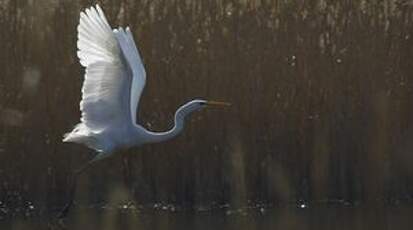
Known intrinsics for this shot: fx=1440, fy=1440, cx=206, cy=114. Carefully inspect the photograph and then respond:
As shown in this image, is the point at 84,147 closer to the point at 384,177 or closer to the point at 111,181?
the point at 111,181

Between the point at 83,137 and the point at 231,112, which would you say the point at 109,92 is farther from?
the point at 231,112

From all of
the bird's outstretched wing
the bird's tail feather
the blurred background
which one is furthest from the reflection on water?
the bird's outstretched wing

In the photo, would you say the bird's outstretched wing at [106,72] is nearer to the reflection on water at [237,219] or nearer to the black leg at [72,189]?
the black leg at [72,189]

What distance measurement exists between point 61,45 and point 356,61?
210 cm

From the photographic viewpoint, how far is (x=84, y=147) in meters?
10.1

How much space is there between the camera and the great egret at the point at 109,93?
334 inches

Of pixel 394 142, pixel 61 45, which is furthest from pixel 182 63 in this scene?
pixel 394 142

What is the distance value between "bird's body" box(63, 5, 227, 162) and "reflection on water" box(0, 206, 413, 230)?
1.99ft

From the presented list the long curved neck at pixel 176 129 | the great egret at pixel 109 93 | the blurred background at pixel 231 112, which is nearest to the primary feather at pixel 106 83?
the great egret at pixel 109 93

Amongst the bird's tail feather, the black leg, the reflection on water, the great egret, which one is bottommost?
the reflection on water

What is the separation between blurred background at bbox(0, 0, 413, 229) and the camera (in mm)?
9922

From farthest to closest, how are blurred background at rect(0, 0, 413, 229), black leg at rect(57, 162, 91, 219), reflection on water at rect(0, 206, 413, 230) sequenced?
blurred background at rect(0, 0, 413, 229) → reflection on water at rect(0, 206, 413, 230) → black leg at rect(57, 162, 91, 219)

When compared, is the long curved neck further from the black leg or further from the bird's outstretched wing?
the black leg

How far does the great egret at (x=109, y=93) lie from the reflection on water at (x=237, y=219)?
0.30 metres
